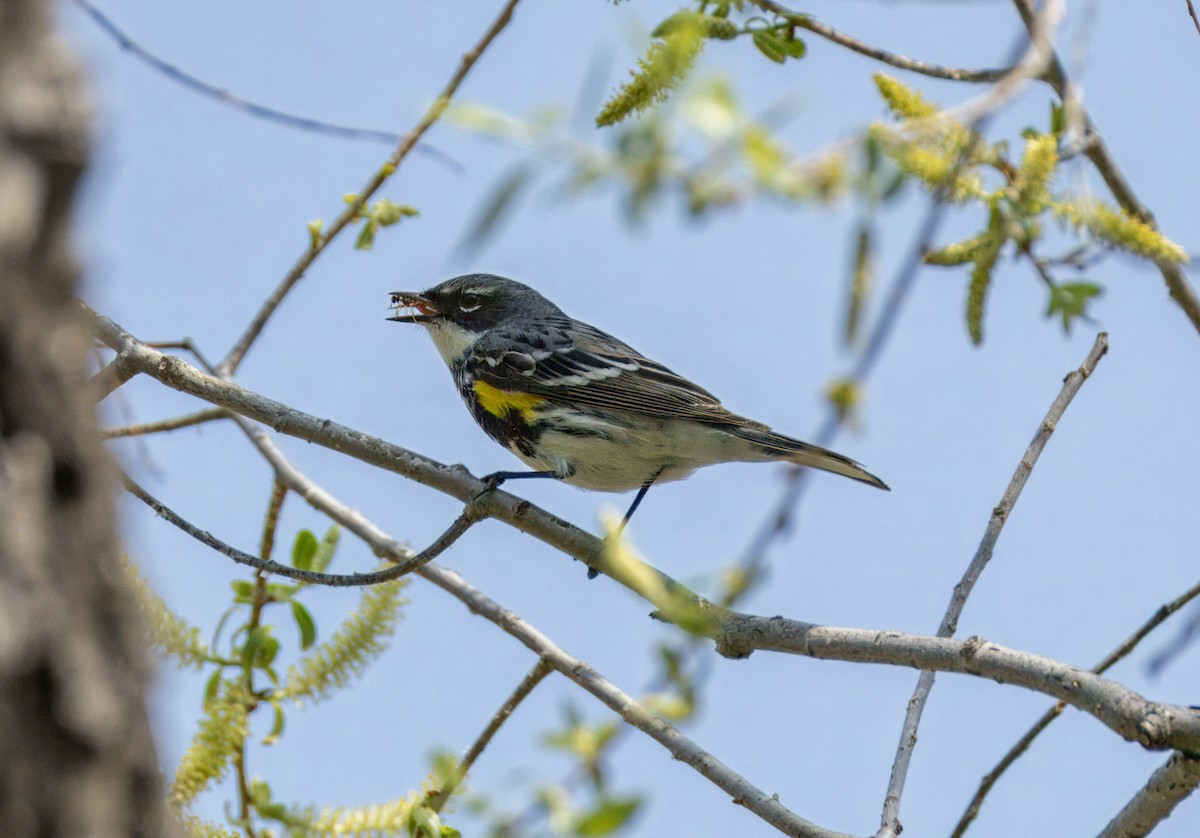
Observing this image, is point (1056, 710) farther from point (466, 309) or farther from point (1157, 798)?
point (466, 309)

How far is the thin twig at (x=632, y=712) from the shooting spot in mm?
3627

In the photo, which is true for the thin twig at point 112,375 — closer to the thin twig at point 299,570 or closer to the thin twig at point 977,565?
the thin twig at point 299,570

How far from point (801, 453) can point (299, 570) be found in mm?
2775

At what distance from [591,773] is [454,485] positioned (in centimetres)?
288

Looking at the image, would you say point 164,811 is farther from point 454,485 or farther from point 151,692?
point 454,485

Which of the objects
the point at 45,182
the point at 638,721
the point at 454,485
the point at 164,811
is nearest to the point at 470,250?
the point at 45,182

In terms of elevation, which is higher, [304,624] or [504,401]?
[504,401]

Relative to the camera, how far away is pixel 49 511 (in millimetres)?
1587

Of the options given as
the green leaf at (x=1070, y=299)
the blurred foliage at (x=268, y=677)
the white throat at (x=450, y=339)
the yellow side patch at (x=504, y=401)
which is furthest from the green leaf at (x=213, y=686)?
the green leaf at (x=1070, y=299)

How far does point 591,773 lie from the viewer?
6.87 ft

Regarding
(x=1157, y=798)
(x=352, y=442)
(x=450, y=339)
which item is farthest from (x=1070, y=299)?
(x=450, y=339)

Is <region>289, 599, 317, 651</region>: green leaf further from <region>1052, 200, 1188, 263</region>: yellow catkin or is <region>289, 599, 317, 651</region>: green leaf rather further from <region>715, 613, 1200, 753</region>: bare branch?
<region>1052, 200, 1188, 263</region>: yellow catkin

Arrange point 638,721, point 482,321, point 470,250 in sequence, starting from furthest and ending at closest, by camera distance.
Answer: point 482,321, point 638,721, point 470,250

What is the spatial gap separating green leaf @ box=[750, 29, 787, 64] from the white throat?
141 inches
